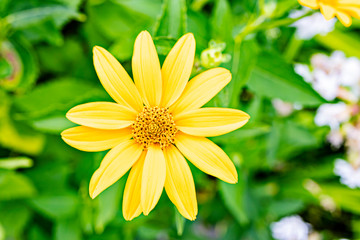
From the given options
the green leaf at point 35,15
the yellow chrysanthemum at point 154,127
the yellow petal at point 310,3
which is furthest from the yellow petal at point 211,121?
the green leaf at point 35,15

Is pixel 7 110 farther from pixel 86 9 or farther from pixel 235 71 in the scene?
pixel 235 71

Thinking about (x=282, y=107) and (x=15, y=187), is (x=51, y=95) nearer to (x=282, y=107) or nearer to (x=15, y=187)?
(x=15, y=187)

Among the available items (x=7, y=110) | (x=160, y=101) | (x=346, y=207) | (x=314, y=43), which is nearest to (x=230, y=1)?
(x=314, y=43)

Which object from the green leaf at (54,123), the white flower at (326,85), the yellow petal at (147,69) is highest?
the white flower at (326,85)

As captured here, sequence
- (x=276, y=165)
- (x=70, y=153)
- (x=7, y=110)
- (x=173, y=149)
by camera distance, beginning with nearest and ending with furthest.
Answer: (x=173, y=149) < (x=7, y=110) < (x=70, y=153) < (x=276, y=165)

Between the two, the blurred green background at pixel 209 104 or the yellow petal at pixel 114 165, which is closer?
the yellow petal at pixel 114 165

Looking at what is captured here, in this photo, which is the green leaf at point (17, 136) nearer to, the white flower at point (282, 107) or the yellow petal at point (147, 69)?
the yellow petal at point (147, 69)

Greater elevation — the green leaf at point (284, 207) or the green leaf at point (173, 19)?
the green leaf at point (173, 19)
